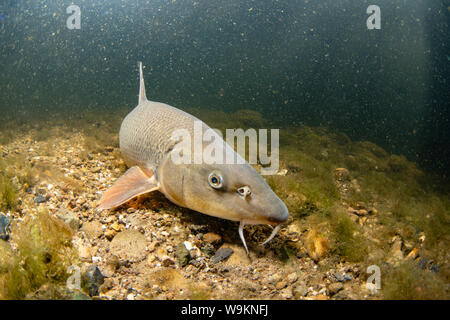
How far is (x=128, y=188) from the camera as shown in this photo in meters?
3.43

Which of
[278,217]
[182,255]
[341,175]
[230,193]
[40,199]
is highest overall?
[230,193]

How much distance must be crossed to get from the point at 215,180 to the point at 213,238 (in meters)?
0.76

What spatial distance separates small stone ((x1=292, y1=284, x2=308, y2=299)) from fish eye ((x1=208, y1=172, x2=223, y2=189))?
4.24 ft

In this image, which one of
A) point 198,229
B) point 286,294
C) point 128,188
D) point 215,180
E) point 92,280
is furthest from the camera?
point 128,188

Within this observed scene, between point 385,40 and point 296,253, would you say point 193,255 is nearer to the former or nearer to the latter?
point 296,253

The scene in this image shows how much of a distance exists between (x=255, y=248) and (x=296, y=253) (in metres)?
0.54

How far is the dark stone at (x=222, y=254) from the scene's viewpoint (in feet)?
9.42

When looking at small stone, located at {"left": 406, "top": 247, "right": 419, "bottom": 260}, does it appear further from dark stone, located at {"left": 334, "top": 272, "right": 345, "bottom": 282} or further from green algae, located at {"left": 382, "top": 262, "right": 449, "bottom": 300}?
dark stone, located at {"left": 334, "top": 272, "right": 345, "bottom": 282}

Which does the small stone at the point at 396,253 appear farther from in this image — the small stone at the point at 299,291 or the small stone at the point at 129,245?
the small stone at the point at 129,245

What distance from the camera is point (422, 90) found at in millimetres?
56625

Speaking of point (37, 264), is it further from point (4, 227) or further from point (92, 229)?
point (4, 227)

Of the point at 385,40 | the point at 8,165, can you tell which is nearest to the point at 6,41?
the point at 8,165

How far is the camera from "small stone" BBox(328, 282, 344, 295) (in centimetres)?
247

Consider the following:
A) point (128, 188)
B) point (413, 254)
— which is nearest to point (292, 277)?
point (413, 254)
